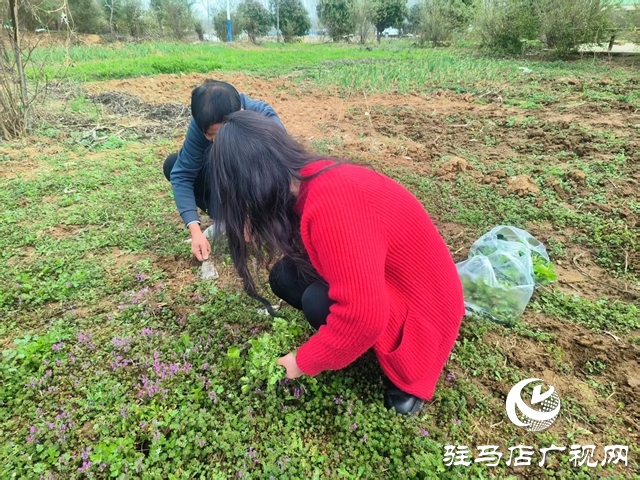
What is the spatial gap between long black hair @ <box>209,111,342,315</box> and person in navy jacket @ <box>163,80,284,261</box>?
2.23ft

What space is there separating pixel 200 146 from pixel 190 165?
0.15 meters

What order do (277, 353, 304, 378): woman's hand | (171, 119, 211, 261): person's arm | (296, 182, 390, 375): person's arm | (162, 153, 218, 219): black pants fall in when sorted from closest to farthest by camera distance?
(296, 182, 390, 375): person's arm → (277, 353, 304, 378): woman's hand → (171, 119, 211, 261): person's arm → (162, 153, 218, 219): black pants

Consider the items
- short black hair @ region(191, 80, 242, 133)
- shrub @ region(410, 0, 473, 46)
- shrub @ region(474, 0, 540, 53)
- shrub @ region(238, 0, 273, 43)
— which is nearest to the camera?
short black hair @ region(191, 80, 242, 133)

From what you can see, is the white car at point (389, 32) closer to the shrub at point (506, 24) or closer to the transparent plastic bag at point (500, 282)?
the shrub at point (506, 24)

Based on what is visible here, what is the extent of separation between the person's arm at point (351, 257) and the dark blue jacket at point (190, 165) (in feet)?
4.12

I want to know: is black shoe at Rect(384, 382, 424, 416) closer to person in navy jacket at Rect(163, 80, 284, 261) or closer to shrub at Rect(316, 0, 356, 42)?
person in navy jacket at Rect(163, 80, 284, 261)

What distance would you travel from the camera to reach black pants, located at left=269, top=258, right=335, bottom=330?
5.39ft

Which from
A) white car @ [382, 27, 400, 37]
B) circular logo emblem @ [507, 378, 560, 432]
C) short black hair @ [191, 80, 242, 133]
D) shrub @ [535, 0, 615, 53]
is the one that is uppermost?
white car @ [382, 27, 400, 37]

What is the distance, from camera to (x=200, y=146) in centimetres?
234

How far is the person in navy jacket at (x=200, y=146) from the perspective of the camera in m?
1.94

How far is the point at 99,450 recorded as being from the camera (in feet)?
5.13

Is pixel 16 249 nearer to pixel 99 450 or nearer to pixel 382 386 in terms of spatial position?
pixel 99 450

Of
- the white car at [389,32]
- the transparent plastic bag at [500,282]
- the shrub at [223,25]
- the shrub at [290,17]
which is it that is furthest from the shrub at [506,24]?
the white car at [389,32]

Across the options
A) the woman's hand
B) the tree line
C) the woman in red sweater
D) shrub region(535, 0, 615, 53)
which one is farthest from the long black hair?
shrub region(535, 0, 615, 53)
